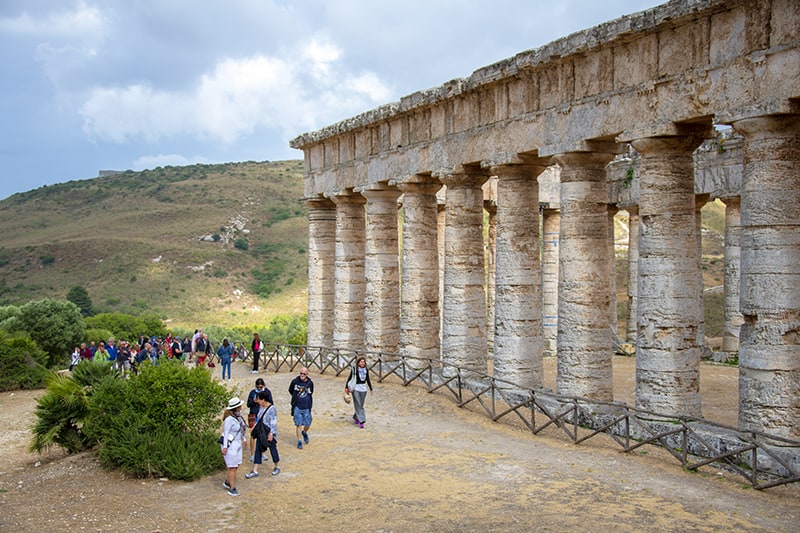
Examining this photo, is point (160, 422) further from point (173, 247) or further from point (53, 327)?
point (173, 247)

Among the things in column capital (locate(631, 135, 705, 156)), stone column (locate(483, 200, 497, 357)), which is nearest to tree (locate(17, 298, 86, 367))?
stone column (locate(483, 200, 497, 357))

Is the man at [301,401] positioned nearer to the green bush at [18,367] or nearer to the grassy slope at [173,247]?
the green bush at [18,367]

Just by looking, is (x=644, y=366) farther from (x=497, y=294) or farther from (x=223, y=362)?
(x=223, y=362)

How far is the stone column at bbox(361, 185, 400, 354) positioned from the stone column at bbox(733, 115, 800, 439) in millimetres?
13568

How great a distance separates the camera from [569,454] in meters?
15.3

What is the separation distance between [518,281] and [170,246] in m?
59.1

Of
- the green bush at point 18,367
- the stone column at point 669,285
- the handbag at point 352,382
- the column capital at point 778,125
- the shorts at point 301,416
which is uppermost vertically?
the column capital at point 778,125

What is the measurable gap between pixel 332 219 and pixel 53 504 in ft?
59.7

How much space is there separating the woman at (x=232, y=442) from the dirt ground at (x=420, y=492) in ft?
1.07

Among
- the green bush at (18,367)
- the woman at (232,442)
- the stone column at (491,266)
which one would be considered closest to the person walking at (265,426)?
the woman at (232,442)

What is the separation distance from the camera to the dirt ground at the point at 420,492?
11.5 metres

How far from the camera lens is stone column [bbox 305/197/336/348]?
30047mm

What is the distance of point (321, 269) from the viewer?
3019 cm

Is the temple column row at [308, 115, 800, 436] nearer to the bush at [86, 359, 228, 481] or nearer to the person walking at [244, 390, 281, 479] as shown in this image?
the person walking at [244, 390, 281, 479]
